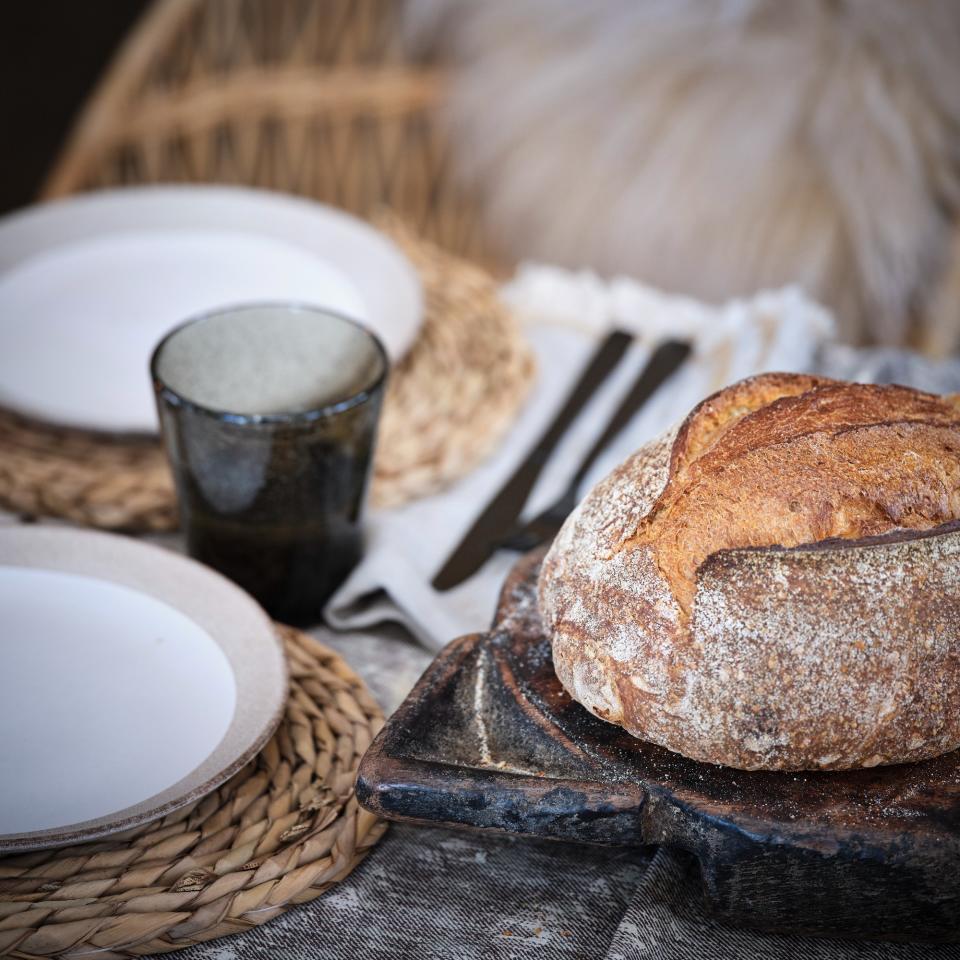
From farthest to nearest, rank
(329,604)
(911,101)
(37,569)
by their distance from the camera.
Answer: (911,101) → (329,604) → (37,569)

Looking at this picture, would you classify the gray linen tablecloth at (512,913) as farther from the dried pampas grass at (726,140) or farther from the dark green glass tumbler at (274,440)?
the dried pampas grass at (726,140)

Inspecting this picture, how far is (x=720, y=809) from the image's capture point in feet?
2.01

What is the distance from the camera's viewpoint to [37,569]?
2.55 ft

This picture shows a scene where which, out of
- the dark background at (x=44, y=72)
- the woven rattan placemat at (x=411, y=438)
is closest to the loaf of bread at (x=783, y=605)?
the woven rattan placemat at (x=411, y=438)

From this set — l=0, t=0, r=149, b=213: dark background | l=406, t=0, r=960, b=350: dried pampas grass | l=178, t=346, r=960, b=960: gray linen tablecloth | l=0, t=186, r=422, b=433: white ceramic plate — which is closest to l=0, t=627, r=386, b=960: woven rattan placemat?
l=178, t=346, r=960, b=960: gray linen tablecloth

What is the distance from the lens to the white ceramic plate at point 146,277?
104cm

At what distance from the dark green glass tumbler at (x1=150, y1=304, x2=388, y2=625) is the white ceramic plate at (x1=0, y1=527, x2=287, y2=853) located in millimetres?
73

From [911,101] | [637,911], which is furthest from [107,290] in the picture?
[911,101]

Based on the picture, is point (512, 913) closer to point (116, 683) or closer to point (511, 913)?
point (511, 913)

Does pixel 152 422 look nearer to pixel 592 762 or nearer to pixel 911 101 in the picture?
pixel 592 762

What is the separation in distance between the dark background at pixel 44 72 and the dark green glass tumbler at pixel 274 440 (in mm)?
1460

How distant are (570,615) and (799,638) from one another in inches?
5.0

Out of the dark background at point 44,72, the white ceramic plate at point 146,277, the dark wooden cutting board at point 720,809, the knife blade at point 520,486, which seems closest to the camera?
the dark wooden cutting board at point 720,809

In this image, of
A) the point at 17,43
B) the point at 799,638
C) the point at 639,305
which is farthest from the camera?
the point at 17,43
